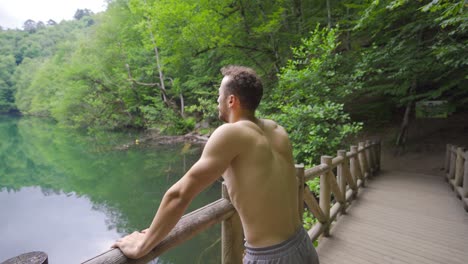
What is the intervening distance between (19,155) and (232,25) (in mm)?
15075

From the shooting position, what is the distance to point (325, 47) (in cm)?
604

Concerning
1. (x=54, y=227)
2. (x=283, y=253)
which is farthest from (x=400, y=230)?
(x=54, y=227)

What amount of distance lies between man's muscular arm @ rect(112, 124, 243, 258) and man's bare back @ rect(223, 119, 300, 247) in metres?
0.04

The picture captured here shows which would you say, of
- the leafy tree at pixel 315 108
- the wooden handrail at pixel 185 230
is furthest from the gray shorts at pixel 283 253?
the leafy tree at pixel 315 108

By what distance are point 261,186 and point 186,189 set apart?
1.04ft

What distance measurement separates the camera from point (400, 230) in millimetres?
3340

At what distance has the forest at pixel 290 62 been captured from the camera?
18.8 ft

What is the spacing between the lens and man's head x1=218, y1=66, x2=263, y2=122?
118 centimetres

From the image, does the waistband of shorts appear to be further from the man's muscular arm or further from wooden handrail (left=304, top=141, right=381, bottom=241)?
wooden handrail (left=304, top=141, right=381, bottom=241)

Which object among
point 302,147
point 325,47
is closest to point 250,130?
point 302,147

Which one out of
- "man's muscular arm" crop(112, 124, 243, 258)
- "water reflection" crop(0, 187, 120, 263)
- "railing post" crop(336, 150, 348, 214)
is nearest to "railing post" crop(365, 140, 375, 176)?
"railing post" crop(336, 150, 348, 214)

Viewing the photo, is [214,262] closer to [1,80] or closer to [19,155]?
[19,155]

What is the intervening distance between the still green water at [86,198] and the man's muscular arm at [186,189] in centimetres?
422

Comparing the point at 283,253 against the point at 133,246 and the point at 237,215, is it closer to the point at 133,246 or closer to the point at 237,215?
the point at 237,215
